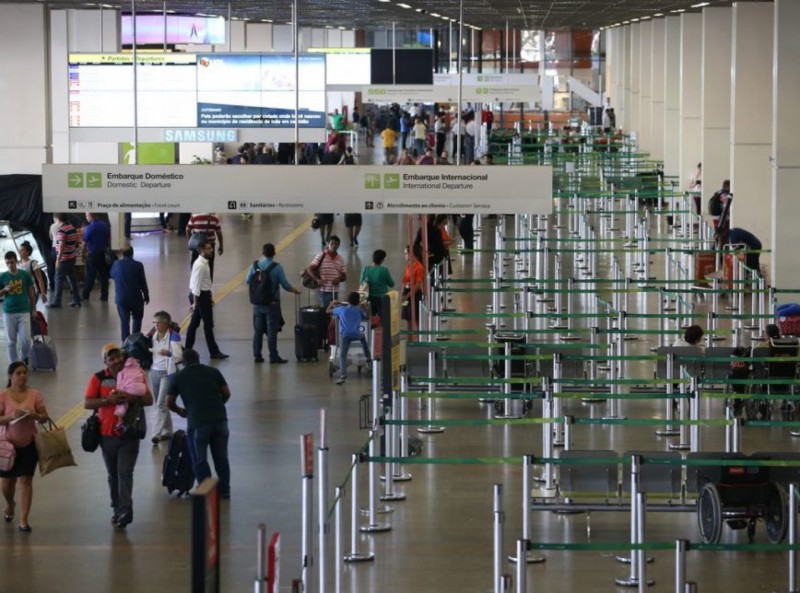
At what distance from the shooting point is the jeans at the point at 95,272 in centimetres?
A: 2539

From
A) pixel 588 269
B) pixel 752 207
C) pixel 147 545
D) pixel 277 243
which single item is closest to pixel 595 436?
pixel 147 545

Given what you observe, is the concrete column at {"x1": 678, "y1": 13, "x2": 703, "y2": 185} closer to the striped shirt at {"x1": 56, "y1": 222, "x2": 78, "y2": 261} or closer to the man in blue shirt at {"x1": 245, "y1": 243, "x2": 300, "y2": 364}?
the striped shirt at {"x1": 56, "y1": 222, "x2": 78, "y2": 261}

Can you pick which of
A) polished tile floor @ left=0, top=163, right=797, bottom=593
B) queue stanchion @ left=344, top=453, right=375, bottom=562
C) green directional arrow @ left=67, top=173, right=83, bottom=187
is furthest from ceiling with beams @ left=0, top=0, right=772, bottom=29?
queue stanchion @ left=344, top=453, right=375, bottom=562

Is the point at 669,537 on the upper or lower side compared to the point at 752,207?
lower

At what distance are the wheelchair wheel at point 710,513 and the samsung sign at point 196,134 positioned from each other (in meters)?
13.1

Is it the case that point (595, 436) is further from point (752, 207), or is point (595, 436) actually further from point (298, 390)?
point (752, 207)

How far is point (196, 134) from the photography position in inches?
955

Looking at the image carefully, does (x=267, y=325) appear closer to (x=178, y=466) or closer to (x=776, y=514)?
(x=178, y=466)

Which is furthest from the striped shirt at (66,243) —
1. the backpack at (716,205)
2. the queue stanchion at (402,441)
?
the backpack at (716,205)

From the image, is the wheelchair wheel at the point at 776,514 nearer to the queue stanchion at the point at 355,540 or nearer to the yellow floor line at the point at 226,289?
the queue stanchion at the point at 355,540

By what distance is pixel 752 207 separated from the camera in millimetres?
29844

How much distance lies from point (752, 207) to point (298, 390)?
43.8ft

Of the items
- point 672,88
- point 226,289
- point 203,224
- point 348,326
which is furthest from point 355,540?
point 672,88

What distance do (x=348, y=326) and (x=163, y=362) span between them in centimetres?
352
